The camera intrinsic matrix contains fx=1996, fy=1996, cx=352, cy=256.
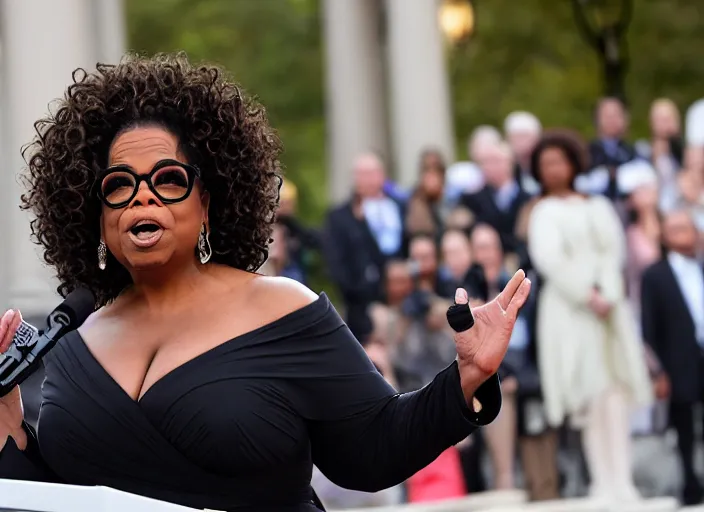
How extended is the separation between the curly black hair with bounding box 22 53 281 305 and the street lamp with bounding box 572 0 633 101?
74.1 ft

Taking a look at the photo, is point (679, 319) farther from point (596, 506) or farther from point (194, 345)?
point (194, 345)

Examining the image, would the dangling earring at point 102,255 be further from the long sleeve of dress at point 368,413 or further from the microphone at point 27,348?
the long sleeve of dress at point 368,413

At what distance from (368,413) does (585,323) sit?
8.36 meters

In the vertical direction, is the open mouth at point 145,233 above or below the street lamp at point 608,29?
below

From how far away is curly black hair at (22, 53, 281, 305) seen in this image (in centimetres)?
438

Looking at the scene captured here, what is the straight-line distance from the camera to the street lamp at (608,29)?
2703cm

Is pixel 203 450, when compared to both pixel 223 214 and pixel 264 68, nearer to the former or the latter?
pixel 223 214

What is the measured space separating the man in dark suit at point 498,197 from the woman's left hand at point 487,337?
9.22 m

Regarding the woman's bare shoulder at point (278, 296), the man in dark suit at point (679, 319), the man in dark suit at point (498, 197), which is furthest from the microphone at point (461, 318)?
the man in dark suit at point (498, 197)

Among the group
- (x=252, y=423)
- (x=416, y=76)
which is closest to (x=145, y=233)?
(x=252, y=423)

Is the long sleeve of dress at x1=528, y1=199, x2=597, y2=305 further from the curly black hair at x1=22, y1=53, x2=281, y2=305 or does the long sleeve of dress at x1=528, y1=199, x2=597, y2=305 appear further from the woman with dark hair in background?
the curly black hair at x1=22, y1=53, x2=281, y2=305

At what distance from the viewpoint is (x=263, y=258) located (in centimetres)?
462

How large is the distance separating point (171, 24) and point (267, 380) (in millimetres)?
24017

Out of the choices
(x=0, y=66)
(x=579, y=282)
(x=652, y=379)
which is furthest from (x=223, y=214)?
(x=0, y=66)
